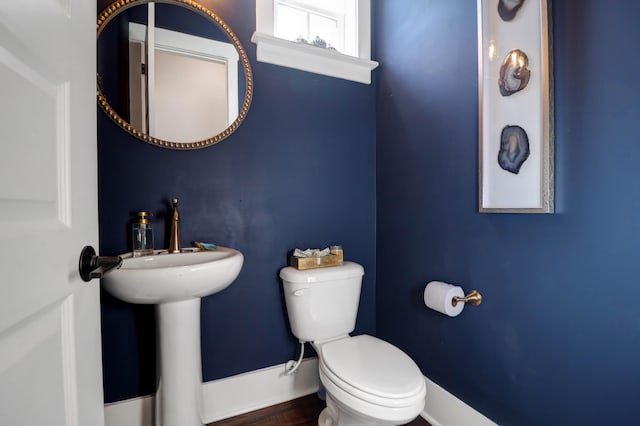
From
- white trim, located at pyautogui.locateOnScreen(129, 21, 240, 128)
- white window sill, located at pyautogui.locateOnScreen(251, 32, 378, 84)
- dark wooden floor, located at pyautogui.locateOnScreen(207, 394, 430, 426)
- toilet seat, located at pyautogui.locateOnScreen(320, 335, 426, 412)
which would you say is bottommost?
dark wooden floor, located at pyautogui.locateOnScreen(207, 394, 430, 426)

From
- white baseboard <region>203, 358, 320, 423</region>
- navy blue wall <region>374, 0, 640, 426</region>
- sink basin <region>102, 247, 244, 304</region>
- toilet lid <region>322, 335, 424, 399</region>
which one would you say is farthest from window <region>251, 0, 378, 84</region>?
white baseboard <region>203, 358, 320, 423</region>

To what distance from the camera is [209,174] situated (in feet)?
4.64

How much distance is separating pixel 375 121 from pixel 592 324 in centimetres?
139

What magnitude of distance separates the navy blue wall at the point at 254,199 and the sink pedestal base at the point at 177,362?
0.88 ft

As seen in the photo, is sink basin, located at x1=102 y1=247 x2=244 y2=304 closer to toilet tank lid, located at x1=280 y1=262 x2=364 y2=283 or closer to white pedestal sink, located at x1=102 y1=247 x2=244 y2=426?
white pedestal sink, located at x1=102 y1=247 x2=244 y2=426

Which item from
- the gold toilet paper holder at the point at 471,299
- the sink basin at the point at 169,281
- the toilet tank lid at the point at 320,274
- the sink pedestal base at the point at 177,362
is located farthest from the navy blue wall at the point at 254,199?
the gold toilet paper holder at the point at 471,299

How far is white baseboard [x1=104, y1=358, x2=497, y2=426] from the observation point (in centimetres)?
127

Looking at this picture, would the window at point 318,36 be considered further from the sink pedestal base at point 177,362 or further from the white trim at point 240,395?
the white trim at point 240,395

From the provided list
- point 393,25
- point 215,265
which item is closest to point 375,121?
point 393,25

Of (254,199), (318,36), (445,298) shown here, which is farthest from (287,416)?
(318,36)

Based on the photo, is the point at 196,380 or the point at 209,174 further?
the point at 209,174

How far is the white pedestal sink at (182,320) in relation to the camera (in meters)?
0.97

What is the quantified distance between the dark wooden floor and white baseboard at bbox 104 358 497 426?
0.03m

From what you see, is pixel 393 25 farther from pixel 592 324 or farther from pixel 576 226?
pixel 592 324
